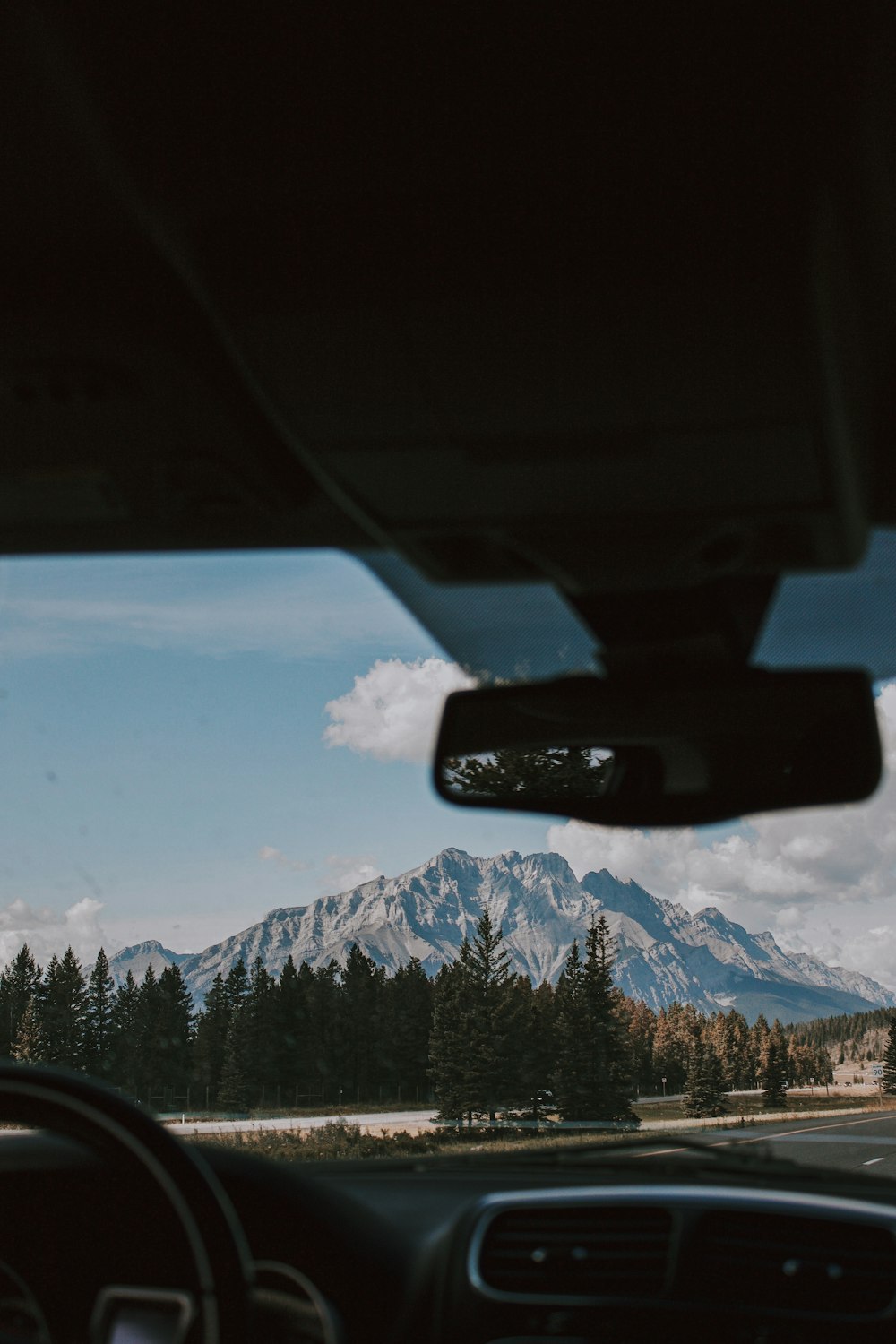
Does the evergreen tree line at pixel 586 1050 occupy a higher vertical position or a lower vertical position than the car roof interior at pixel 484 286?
lower

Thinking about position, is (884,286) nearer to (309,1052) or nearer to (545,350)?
(545,350)

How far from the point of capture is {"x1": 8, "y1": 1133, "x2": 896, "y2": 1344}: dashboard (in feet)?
9.68

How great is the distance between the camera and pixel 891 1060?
585 cm

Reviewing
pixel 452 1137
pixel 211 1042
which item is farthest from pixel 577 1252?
pixel 211 1042

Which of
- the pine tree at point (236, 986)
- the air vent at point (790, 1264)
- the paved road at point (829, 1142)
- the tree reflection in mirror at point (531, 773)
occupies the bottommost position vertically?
the air vent at point (790, 1264)

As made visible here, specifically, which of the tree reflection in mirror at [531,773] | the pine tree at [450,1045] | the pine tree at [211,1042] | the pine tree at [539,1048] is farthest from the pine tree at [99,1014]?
the tree reflection in mirror at [531,773]

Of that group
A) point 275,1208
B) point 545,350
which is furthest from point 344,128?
point 275,1208

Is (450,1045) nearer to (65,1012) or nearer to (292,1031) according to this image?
(292,1031)

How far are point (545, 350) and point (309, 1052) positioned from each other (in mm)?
5178

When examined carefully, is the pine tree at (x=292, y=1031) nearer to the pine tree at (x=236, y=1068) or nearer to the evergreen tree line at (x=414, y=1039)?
the evergreen tree line at (x=414, y=1039)

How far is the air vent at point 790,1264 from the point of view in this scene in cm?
328

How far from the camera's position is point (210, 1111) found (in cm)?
580

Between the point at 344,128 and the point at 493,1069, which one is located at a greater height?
the point at 344,128

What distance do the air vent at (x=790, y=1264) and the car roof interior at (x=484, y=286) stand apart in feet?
5.44
